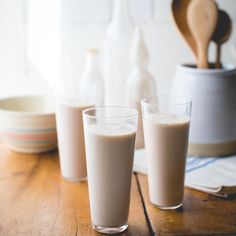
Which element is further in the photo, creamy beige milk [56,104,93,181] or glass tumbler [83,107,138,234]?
creamy beige milk [56,104,93,181]

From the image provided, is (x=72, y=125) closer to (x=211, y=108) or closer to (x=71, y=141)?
(x=71, y=141)

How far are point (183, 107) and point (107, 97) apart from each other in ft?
1.63

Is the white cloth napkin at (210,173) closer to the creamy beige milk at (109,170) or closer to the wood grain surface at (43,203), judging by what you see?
the wood grain surface at (43,203)

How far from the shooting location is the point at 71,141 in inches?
→ 41.8

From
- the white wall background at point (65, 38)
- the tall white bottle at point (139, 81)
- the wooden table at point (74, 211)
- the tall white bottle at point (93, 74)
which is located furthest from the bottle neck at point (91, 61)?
the wooden table at point (74, 211)

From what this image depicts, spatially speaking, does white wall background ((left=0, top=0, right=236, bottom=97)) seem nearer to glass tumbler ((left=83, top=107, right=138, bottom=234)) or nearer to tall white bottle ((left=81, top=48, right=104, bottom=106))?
tall white bottle ((left=81, top=48, right=104, bottom=106))

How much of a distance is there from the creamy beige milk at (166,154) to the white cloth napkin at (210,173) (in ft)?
0.30

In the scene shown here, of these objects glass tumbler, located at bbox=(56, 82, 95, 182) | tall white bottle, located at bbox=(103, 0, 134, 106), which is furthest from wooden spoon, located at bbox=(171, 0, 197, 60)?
glass tumbler, located at bbox=(56, 82, 95, 182)

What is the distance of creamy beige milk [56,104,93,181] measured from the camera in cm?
103

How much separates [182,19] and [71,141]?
447 millimetres

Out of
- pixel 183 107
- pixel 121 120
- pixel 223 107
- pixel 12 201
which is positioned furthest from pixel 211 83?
pixel 12 201

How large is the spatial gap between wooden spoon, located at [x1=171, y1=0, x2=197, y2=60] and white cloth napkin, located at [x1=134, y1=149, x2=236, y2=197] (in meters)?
0.31

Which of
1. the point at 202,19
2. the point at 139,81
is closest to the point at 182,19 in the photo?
the point at 202,19

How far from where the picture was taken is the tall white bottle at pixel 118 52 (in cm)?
133
